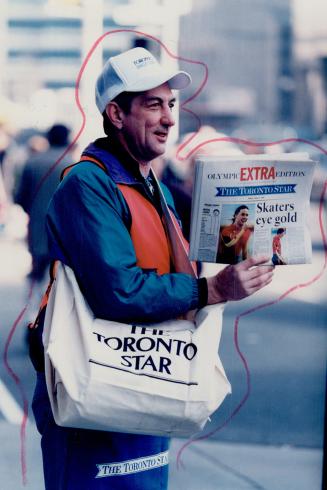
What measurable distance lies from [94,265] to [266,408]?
184 centimetres

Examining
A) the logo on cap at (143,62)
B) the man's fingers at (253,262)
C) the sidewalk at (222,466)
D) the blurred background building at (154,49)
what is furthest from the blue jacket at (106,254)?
the sidewalk at (222,466)

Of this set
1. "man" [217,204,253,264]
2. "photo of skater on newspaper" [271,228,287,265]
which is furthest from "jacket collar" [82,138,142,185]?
"photo of skater on newspaper" [271,228,287,265]

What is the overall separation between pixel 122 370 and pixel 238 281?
1.15 feet

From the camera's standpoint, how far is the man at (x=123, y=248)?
2.38 meters

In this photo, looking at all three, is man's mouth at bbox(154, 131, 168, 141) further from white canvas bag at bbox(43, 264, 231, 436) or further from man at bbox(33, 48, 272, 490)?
white canvas bag at bbox(43, 264, 231, 436)

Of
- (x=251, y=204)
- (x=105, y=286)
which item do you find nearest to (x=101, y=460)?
(x=105, y=286)

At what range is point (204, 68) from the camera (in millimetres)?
3574

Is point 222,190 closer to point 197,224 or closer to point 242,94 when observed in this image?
point 197,224

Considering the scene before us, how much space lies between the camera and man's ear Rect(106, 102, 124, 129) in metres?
2.58

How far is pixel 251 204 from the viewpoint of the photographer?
253cm

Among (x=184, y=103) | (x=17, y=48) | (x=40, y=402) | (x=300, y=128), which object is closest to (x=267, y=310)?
(x=300, y=128)

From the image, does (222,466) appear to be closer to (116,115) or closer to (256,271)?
(256,271)

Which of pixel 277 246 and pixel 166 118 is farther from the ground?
pixel 166 118

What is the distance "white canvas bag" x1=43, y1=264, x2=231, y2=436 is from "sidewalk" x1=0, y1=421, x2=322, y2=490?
61.9 inches
